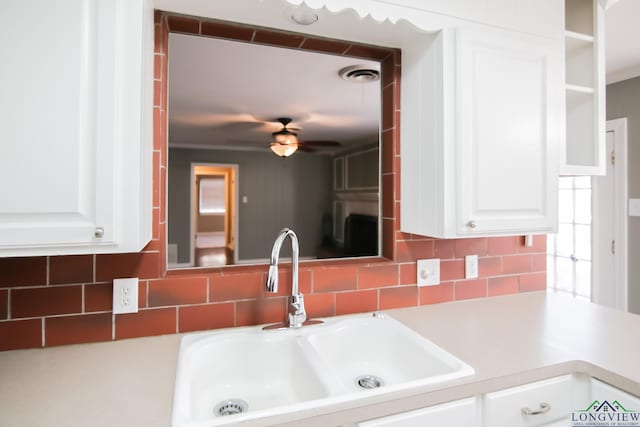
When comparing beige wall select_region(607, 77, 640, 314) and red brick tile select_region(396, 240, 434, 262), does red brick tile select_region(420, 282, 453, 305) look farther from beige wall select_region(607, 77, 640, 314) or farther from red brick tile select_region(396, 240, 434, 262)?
beige wall select_region(607, 77, 640, 314)

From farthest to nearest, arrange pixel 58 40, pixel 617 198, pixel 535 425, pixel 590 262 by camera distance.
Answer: pixel 590 262, pixel 617 198, pixel 535 425, pixel 58 40

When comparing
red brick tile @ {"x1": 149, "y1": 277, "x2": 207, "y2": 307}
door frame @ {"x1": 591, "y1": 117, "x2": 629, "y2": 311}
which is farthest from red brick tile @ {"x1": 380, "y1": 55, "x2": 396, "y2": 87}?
door frame @ {"x1": 591, "y1": 117, "x2": 629, "y2": 311}

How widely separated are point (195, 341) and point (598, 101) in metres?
1.93

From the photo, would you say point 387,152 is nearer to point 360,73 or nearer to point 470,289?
point 360,73

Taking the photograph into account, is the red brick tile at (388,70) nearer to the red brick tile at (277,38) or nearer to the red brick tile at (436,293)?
the red brick tile at (277,38)

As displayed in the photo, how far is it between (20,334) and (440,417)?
1285 millimetres

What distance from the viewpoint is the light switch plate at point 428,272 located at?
4.99ft

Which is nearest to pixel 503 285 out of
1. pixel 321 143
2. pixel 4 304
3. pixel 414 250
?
pixel 414 250

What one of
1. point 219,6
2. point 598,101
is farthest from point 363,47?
point 598,101

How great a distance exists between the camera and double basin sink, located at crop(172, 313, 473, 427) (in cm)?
99

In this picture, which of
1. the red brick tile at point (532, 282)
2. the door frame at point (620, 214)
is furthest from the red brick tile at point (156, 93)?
the door frame at point (620, 214)

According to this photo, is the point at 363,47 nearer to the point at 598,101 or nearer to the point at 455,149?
the point at 455,149

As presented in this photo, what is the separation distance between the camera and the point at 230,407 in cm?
103

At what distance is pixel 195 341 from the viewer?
3.71 feet
